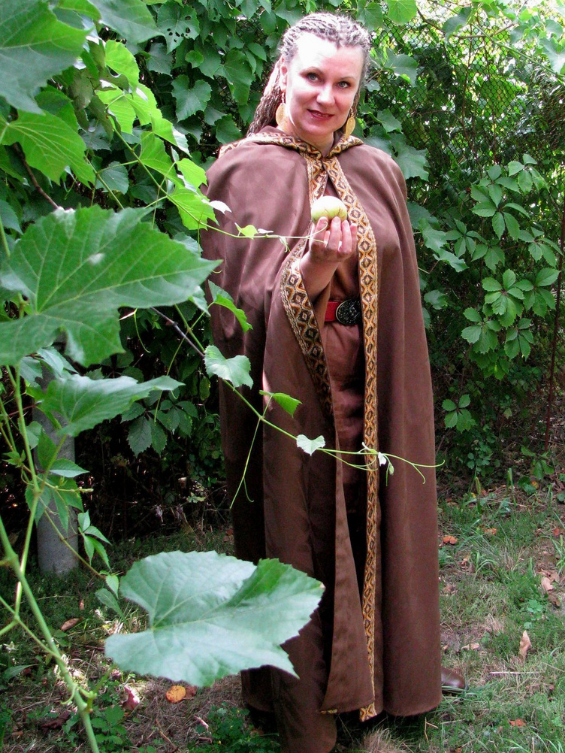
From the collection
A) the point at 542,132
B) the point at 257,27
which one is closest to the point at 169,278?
the point at 257,27

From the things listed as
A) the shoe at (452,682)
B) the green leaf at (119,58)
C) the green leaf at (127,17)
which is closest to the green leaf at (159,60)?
the green leaf at (119,58)

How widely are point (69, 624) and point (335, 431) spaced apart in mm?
1455

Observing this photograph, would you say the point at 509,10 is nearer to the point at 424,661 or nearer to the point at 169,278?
the point at 424,661

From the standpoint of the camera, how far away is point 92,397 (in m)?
0.53

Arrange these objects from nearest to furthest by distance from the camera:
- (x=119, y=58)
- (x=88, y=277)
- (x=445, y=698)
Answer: (x=88, y=277), (x=119, y=58), (x=445, y=698)

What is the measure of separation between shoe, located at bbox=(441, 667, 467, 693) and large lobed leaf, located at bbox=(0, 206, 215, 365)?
2.17m

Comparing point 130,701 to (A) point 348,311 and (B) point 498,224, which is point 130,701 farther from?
(B) point 498,224

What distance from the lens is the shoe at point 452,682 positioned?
226cm

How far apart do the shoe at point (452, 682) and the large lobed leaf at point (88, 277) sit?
7.12 feet

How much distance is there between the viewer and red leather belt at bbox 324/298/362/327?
1.87 meters

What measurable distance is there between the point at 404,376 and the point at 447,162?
1.97 metres

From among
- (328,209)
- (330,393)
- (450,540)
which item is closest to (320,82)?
(328,209)

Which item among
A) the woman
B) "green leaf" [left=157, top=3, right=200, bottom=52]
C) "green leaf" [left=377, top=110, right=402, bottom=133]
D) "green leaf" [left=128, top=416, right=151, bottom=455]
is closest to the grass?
the woman

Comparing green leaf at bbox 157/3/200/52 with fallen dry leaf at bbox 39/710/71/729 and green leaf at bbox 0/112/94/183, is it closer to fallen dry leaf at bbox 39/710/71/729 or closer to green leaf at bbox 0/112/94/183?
green leaf at bbox 0/112/94/183
